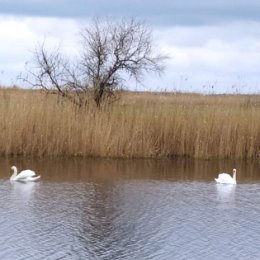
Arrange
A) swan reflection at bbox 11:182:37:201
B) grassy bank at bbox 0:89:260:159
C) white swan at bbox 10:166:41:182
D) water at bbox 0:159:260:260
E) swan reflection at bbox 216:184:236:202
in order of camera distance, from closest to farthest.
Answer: water at bbox 0:159:260:260
swan reflection at bbox 11:182:37:201
swan reflection at bbox 216:184:236:202
white swan at bbox 10:166:41:182
grassy bank at bbox 0:89:260:159

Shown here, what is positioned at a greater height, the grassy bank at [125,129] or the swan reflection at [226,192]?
the grassy bank at [125,129]

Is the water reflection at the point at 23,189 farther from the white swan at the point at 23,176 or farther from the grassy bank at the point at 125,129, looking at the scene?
the grassy bank at the point at 125,129

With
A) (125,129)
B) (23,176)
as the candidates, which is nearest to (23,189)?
(23,176)

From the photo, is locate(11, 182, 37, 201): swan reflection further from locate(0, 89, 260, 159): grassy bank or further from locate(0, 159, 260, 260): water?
locate(0, 89, 260, 159): grassy bank

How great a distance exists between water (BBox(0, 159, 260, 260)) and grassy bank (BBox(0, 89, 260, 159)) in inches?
52.0

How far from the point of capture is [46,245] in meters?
7.90

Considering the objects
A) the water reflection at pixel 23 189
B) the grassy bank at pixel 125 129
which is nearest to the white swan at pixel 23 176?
the water reflection at pixel 23 189

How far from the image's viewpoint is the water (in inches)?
309

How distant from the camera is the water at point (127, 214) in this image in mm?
7844

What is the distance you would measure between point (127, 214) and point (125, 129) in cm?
619

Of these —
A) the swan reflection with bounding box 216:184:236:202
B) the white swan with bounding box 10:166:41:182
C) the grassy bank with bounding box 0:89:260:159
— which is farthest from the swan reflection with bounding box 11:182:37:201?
the grassy bank with bounding box 0:89:260:159

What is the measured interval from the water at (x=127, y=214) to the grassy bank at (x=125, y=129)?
4.33 ft

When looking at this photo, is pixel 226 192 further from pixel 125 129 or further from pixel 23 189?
pixel 125 129

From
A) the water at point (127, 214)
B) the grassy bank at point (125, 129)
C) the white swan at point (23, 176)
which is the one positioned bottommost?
the water at point (127, 214)
